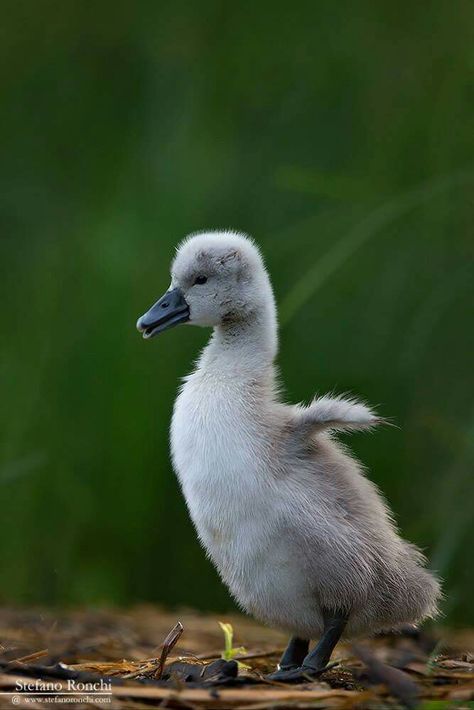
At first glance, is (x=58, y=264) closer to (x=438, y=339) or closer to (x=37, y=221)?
(x=37, y=221)

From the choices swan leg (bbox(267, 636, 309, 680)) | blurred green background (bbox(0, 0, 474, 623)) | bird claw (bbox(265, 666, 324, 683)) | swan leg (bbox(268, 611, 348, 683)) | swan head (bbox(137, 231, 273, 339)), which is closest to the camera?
bird claw (bbox(265, 666, 324, 683))

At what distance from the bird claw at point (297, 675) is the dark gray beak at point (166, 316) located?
100cm

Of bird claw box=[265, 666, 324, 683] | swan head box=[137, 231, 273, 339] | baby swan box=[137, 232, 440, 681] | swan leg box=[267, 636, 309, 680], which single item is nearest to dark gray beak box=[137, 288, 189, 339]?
swan head box=[137, 231, 273, 339]

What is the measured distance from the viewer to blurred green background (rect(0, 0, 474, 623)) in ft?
15.5

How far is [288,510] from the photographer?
10.2 ft

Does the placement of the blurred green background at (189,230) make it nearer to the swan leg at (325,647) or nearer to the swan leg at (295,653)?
the swan leg at (295,653)

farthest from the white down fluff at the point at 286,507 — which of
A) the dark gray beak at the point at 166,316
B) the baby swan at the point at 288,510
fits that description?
the dark gray beak at the point at 166,316

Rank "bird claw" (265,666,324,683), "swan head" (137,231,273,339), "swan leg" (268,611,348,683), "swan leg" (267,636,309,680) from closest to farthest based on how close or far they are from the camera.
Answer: "bird claw" (265,666,324,683), "swan leg" (268,611,348,683), "swan leg" (267,636,309,680), "swan head" (137,231,273,339)

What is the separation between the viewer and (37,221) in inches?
216

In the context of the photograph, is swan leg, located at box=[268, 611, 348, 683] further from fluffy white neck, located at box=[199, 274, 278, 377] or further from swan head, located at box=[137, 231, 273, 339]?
swan head, located at box=[137, 231, 273, 339]

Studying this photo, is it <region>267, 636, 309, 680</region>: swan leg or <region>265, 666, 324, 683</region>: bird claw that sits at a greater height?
<region>267, 636, 309, 680</region>: swan leg

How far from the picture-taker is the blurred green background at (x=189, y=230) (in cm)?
A: 471

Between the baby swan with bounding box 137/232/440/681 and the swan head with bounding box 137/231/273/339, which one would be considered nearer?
the baby swan with bounding box 137/232/440/681

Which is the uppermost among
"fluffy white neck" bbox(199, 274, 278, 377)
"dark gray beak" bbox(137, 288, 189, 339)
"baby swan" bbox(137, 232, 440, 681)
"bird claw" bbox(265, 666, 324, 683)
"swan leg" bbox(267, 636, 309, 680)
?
"dark gray beak" bbox(137, 288, 189, 339)
